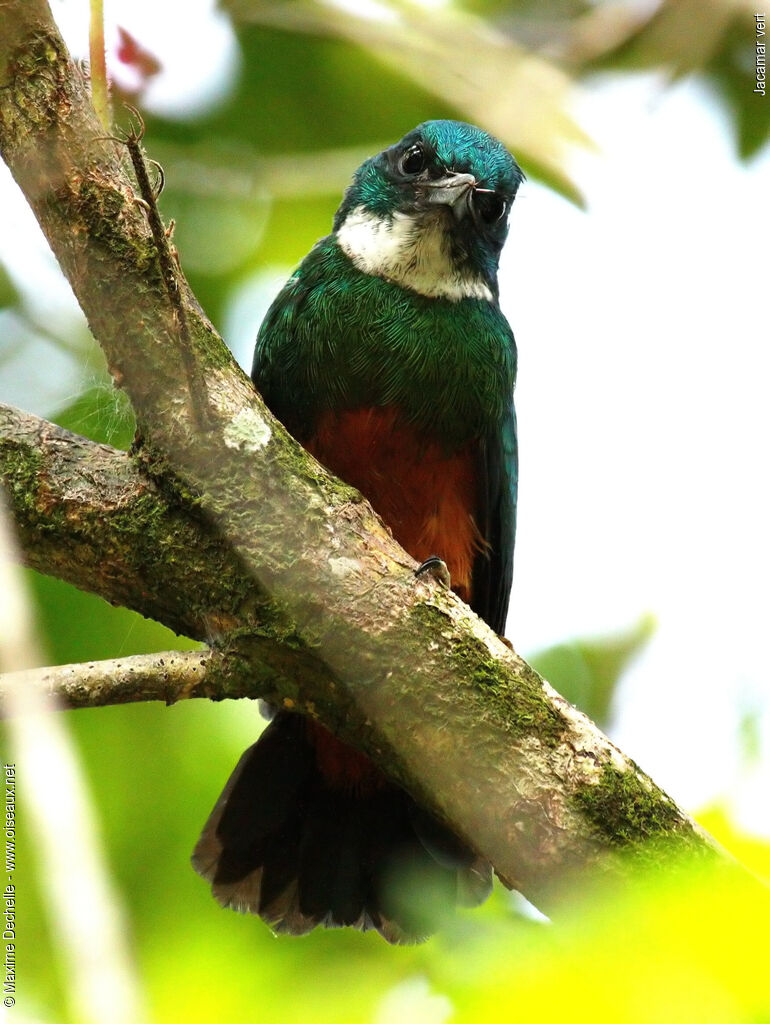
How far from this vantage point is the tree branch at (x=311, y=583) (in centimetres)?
250

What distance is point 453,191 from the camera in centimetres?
382

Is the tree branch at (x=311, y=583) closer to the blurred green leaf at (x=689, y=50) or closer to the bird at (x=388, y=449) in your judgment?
the bird at (x=388, y=449)

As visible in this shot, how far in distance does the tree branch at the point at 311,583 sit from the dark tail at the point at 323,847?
748 mm

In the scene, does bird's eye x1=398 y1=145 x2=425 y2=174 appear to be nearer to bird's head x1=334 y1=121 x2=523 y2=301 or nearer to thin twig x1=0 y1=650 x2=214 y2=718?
bird's head x1=334 y1=121 x2=523 y2=301

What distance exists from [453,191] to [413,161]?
0.73 feet

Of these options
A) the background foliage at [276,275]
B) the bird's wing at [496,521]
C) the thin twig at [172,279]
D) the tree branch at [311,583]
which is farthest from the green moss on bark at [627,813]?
the bird's wing at [496,521]

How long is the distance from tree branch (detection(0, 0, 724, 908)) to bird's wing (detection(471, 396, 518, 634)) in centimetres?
101

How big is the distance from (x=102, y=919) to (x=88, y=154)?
171 centimetres

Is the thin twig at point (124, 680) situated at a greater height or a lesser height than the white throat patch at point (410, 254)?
lesser

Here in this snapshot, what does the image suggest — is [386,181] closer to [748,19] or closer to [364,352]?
[364,352]

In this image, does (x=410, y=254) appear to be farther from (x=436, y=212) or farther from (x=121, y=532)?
(x=121, y=532)

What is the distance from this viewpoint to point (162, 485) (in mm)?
2736

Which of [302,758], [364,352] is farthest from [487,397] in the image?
[302,758]

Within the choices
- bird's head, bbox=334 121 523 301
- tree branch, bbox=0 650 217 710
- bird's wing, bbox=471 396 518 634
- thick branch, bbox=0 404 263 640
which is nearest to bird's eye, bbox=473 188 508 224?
bird's head, bbox=334 121 523 301
